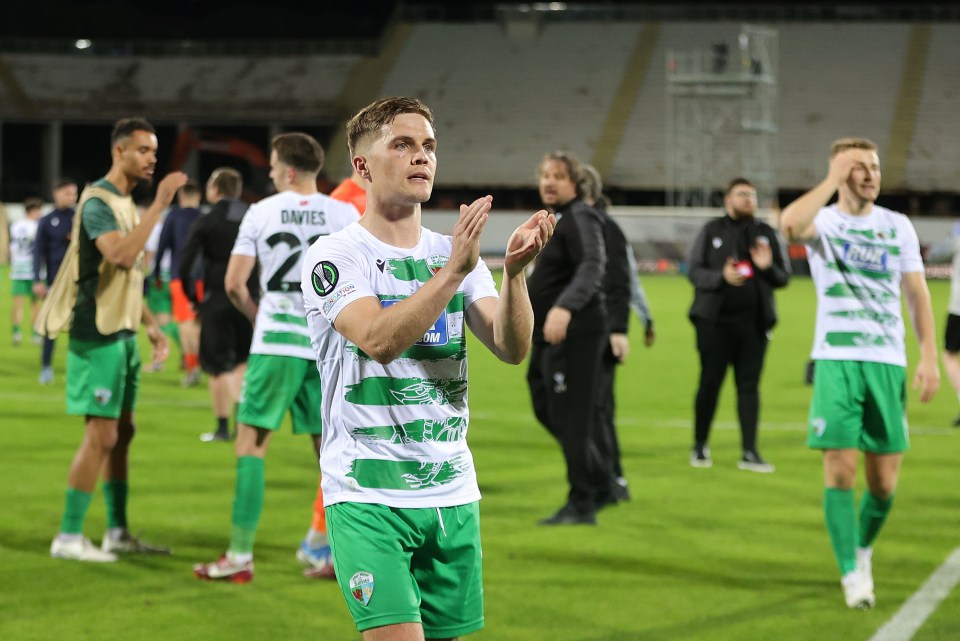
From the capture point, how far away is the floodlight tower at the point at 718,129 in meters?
38.8

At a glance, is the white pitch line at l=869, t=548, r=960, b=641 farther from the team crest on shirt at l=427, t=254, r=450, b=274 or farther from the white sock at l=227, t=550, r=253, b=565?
the team crest on shirt at l=427, t=254, r=450, b=274

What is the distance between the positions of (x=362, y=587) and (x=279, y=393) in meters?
3.25

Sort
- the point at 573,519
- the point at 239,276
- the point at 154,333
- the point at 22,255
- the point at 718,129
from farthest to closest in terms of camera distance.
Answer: the point at 718,129, the point at 22,255, the point at 573,519, the point at 154,333, the point at 239,276

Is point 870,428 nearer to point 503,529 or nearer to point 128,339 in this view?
point 503,529

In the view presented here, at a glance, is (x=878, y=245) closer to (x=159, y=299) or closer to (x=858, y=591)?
(x=858, y=591)

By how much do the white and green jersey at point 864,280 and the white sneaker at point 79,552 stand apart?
3788mm

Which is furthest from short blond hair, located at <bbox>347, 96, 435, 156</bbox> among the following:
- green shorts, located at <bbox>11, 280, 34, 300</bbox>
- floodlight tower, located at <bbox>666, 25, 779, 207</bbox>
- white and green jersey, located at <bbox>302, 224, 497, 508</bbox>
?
floodlight tower, located at <bbox>666, 25, 779, 207</bbox>

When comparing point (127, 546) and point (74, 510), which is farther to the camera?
point (127, 546)

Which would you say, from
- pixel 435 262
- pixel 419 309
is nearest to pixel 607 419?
pixel 435 262

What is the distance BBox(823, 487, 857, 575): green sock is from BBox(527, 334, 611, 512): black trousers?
1.95 metres

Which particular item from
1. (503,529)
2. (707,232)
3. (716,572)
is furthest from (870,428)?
(707,232)

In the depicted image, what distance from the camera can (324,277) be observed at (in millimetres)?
3480

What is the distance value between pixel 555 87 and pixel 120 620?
140ft

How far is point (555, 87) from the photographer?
47344mm
